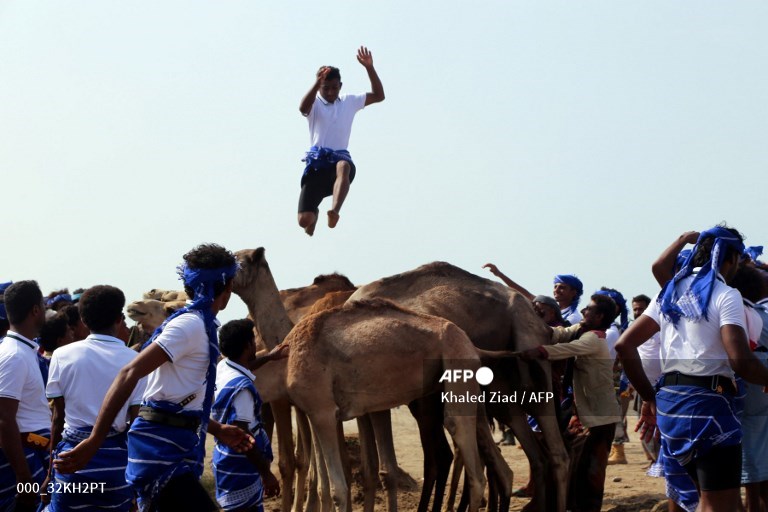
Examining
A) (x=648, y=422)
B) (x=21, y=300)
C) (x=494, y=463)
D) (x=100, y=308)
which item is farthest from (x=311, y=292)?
(x=100, y=308)

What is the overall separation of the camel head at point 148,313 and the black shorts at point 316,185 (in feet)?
6.12

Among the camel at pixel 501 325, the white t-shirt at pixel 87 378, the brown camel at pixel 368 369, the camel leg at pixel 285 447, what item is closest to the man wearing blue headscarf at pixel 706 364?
the white t-shirt at pixel 87 378

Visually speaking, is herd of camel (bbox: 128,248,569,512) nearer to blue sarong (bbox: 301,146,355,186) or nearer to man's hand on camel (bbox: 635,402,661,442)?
blue sarong (bbox: 301,146,355,186)

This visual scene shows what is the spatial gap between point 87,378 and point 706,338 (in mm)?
3792

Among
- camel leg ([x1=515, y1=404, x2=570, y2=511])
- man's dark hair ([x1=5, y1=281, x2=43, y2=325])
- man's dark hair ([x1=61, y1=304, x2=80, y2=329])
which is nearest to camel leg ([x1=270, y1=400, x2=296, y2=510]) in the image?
camel leg ([x1=515, y1=404, x2=570, y2=511])

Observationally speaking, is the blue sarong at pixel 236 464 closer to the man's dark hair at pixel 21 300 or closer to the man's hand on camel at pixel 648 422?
the man's dark hair at pixel 21 300

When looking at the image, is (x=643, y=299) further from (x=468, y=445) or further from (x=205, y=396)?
(x=205, y=396)

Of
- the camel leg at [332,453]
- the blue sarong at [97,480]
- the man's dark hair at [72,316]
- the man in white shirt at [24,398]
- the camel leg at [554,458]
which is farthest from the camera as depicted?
the camel leg at [554,458]

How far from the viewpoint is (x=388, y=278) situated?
12.0m

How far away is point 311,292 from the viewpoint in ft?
44.5

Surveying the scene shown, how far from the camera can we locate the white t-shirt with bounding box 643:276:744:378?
6488 millimetres

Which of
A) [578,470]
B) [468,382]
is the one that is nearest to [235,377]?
[468,382]

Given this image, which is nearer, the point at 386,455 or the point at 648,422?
the point at 648,422

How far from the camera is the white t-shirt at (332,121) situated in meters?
12.0
